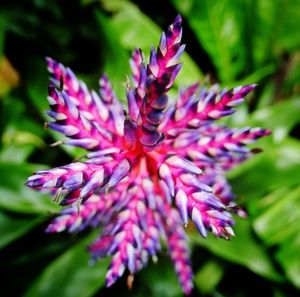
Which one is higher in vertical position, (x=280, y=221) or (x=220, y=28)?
(x=220, y=28)

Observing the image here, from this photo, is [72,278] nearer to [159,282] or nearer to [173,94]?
[159,282]

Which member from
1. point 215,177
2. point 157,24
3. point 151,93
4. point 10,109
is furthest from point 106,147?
point 157,24

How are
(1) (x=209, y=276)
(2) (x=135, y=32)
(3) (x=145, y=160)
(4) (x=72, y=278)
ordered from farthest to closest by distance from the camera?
1. (2) (x=135, y=32)
2. (1) (x=209, y=276)
3. (4) (x=72, y=278)
4. (3) (x=145, y=160)

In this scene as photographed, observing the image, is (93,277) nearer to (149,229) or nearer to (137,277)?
Answer: (137,277)

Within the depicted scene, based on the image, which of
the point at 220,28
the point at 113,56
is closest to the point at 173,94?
the point at 113,56

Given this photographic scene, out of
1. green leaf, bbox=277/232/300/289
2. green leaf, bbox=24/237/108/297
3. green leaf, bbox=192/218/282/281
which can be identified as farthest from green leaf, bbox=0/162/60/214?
green leaf, bbox=277/232/300/289
